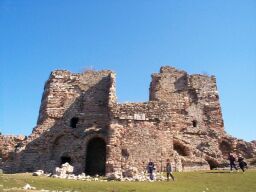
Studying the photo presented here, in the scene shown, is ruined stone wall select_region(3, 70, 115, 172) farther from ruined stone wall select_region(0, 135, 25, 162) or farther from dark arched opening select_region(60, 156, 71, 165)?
ruined stone wall select_region(0, 135, 25, 162)

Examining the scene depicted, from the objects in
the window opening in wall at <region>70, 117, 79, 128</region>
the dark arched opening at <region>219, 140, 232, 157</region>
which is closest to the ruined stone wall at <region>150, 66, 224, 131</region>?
the dark arched opening at <region>219, 140, 232, 157</region>

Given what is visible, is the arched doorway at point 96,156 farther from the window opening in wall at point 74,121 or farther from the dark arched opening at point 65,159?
the window opening in wall at point 74,121

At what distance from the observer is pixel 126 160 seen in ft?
87.1

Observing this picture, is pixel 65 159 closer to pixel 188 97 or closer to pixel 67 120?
pixel 67 120

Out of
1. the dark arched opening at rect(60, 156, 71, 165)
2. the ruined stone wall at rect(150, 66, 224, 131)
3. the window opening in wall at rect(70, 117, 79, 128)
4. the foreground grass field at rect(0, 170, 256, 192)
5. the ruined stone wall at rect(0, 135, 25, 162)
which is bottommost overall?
the foreground grass field at rect(0, 170, 256, 192)

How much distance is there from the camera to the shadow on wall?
1144 inches

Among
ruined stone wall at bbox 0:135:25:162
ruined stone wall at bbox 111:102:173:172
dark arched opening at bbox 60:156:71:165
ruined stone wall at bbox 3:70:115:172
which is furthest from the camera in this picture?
ruined stone wall at bbox 0:135:25:162

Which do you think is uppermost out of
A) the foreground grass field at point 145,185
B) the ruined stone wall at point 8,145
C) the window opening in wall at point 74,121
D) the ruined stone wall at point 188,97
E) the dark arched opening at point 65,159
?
the ruined stone wall at point 188,97

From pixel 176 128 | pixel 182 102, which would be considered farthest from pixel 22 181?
pixel 182 102

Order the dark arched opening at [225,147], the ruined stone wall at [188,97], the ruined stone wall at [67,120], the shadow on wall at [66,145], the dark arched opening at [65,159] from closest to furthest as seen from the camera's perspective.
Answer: the shadow on wall at [66,145], the dark arched opening at [65,159], the ruined stone wall at [67,120], the dark arched opening at [225,147], the ruined stone wall at [188,97]

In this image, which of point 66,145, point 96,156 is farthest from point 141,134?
point 66,145

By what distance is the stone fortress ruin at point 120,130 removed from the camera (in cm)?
2736

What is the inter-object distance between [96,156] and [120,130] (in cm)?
491

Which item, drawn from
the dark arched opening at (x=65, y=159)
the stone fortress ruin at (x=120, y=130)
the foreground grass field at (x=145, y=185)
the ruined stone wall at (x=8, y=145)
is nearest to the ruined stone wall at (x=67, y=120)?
the stone fortress ruin at (x=120, y=130)
